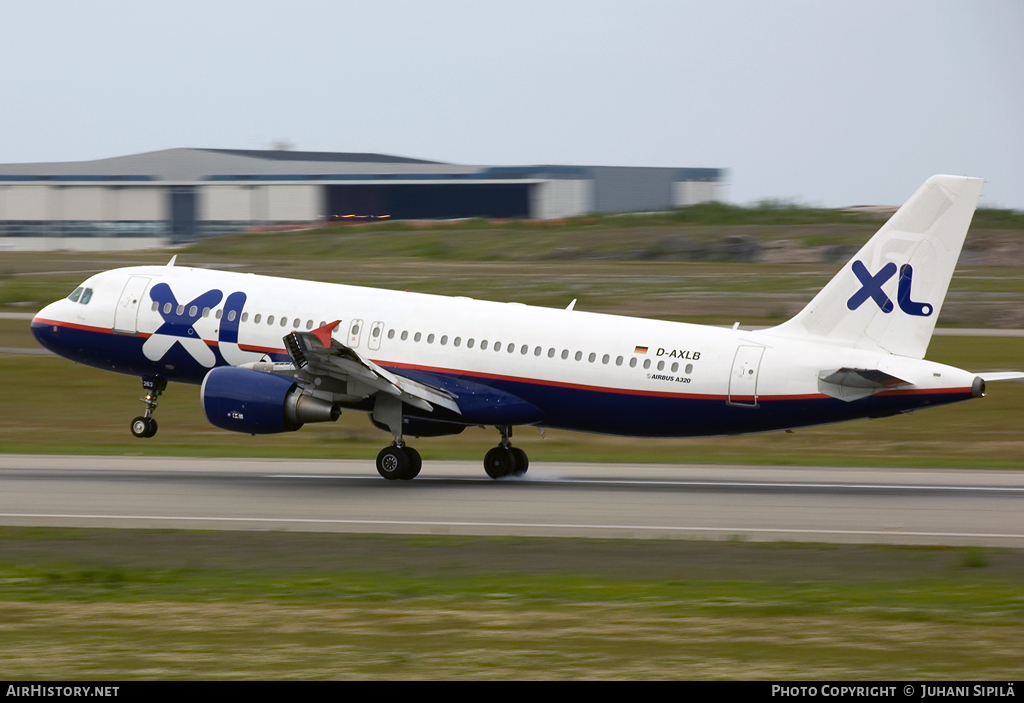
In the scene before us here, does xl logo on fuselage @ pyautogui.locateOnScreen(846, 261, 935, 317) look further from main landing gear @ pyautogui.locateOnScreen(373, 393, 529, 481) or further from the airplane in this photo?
main landing gear @ pyautogui.locateOnScreen(373, 393, 529, 481)

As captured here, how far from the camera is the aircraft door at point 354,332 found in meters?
29.6

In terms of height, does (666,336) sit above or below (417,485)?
above

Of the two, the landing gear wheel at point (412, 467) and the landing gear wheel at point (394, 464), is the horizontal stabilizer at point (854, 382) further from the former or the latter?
the landing gear wheel at point (394, 464)

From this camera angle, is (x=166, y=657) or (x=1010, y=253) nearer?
(x=166, y=657)

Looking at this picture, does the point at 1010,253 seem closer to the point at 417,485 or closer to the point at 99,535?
the point at 417,485

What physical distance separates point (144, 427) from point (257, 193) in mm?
123924

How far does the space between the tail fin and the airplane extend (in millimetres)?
29

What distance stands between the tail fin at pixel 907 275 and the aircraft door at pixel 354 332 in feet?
34.2

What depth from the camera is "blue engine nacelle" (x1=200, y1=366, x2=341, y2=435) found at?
27078mm

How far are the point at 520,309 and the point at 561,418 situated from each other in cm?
269

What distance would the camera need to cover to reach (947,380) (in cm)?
2492

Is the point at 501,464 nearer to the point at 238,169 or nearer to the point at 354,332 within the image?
the point at 354,332

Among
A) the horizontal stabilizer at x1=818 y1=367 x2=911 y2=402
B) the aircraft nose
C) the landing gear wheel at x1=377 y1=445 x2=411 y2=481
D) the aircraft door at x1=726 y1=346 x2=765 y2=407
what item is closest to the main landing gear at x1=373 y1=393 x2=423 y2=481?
the landing gear wheel at x1=377 y1=445 x2=411 y2=481

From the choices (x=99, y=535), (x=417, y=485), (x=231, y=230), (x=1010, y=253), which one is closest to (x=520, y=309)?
(x=417, y=485)
